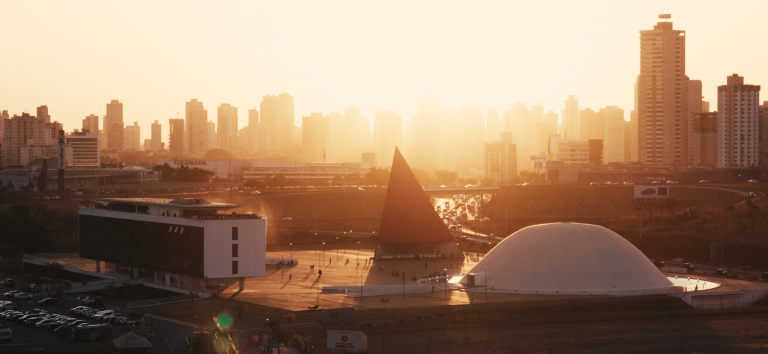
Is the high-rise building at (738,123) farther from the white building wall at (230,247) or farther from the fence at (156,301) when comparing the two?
the fence at (156,301)

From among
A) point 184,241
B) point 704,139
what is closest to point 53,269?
point 184,241

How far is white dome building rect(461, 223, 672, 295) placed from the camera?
3894 centimetres

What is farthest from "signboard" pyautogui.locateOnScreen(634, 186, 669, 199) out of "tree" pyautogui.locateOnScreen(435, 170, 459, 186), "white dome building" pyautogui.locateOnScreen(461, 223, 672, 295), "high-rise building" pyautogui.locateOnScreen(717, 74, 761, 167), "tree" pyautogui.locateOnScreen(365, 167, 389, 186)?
"tree" pyautogui.locateOnScreen(435, 170, 459, 186)

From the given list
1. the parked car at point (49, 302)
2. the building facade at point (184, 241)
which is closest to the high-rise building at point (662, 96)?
the building facade at point (184, 241)

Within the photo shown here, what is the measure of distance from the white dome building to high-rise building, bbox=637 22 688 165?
106 m

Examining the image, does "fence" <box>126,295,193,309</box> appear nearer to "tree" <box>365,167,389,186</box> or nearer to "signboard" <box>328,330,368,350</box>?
"signboard" <box>328,330,368,350</box>

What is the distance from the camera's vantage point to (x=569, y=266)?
3978 cm

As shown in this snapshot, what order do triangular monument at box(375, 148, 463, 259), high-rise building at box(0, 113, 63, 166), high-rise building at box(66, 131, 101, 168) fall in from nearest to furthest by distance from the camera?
triangular monument at box(375, 148, 463, 259) → high-rise building at box(66, 131, 101, 168) → high-rise building at box(0, 113, 63, 166)

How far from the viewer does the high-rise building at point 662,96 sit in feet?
462

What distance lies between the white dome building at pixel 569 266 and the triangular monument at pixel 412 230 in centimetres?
1214

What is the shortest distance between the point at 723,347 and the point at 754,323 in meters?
5.19

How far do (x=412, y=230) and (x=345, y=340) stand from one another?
27.0 m

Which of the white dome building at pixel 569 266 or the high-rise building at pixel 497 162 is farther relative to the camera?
the high-rise building at pixel 497 162

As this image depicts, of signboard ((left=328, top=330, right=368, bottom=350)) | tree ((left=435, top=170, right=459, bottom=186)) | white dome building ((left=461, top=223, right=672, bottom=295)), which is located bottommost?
signboard ((left=328, top=330, right=368, bottom=350))
